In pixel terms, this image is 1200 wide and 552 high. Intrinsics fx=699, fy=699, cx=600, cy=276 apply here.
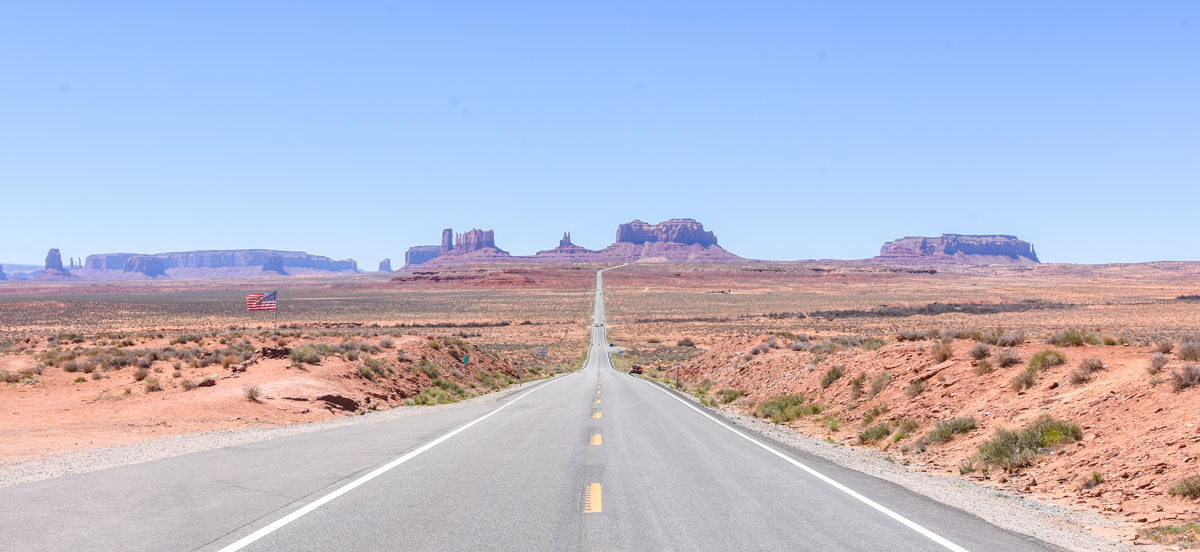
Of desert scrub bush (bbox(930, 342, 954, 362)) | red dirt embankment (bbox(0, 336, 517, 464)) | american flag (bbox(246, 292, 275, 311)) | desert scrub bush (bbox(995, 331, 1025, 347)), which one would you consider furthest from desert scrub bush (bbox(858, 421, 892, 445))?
american flag (bbox(246, 292, 275, 311))

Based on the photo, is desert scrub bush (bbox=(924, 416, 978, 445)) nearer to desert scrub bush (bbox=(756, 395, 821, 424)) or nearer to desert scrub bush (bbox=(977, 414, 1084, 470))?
desert scrub bush (bbox=(977, 414, 1084, 470))

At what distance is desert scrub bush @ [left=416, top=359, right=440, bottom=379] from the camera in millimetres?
28672

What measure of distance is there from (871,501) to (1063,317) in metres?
79.8

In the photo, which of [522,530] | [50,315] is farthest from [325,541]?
[50,315]

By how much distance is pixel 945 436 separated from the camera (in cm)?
1259

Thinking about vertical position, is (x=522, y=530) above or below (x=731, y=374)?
above

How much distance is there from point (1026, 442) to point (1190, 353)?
326 cm

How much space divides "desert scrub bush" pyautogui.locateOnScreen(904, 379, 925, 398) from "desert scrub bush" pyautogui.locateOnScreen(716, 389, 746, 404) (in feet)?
30.0

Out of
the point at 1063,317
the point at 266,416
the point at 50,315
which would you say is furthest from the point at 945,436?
the point at 50,315

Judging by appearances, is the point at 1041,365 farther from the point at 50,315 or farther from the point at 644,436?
the point at 50,315

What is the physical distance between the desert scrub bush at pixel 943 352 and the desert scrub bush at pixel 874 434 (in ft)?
10.7

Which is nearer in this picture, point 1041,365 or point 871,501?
point 871,501

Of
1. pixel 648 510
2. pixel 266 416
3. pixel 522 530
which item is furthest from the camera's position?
pixel 266 416

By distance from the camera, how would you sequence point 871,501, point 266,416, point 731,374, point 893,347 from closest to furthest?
point 871,501 < point 266,416 < point 893,347 < point 731,374
